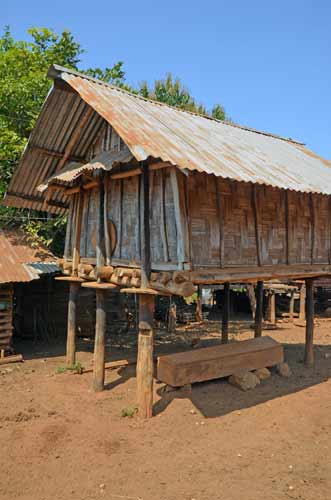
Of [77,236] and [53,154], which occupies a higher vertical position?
[53,154]

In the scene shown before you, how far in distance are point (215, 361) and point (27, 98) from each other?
13746 mm

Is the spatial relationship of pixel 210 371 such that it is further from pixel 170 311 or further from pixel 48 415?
pixel 170 311

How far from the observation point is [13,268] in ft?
42.4

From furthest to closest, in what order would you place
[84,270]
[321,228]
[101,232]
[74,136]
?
[321,228] → [84,270] → [74,136] → [101,232]

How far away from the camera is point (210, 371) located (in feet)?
32.9

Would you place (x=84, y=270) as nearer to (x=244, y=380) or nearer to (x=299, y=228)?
(x=244, y=380)

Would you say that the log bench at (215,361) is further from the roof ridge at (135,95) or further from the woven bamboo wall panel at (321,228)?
the roof ridge at (135,95)

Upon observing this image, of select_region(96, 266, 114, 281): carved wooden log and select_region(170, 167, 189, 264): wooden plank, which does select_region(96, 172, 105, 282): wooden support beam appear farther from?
select_region(170, 167, 189, 264): wooden plank

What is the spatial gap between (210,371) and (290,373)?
312 centimetres

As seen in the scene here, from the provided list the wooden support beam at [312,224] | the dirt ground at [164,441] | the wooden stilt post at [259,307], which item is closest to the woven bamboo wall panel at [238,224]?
the wooden support beam at [312,224]

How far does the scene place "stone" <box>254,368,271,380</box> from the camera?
1101cm

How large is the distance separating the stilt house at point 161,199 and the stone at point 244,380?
2636 mm

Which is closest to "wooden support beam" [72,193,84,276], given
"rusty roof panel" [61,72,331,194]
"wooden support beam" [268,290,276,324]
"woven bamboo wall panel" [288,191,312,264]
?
"rusty roof panel" [61,72,331,194]

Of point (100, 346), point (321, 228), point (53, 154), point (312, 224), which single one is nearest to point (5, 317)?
point (100, 346)
